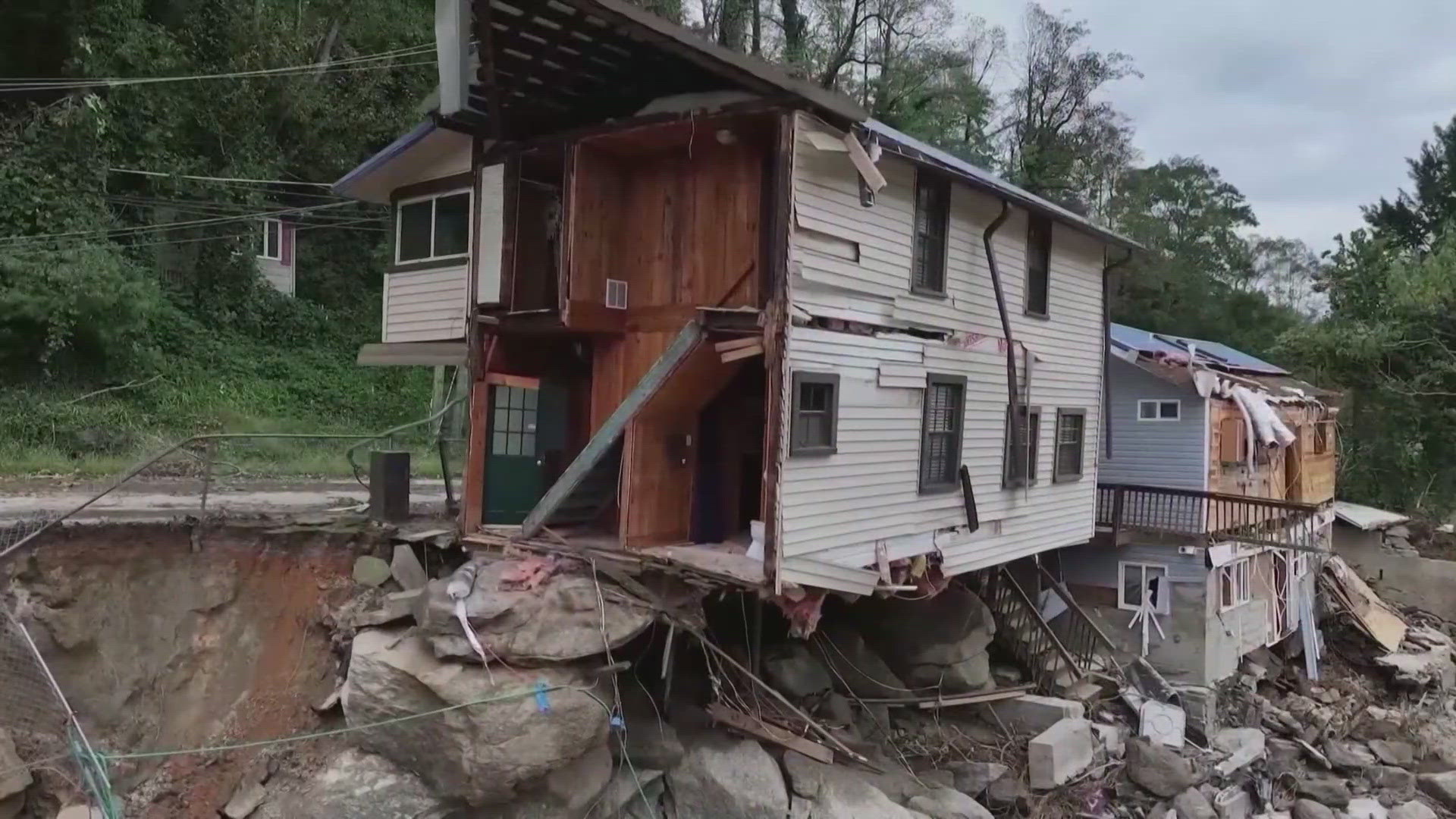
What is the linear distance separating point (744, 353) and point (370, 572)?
581cm

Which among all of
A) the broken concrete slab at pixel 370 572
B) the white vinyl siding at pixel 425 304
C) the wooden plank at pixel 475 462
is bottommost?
the broken concrete slab at pixel 370 572

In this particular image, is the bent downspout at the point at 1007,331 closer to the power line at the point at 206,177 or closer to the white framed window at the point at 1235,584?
the white framed window at the point at 1235,584

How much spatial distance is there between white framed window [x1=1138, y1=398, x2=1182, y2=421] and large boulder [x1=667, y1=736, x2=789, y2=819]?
13910 millimetres

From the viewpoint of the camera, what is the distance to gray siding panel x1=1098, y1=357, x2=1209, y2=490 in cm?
2002

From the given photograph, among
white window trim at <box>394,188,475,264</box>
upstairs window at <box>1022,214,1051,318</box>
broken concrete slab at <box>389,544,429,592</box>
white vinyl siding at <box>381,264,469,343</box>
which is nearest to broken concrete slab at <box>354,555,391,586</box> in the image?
broken concrete slab at <box>389,544,429,592</box>

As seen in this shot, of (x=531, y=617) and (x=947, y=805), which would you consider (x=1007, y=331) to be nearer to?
(x=947, y=805)

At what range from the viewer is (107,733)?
10430 millimetres

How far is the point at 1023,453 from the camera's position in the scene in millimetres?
14789

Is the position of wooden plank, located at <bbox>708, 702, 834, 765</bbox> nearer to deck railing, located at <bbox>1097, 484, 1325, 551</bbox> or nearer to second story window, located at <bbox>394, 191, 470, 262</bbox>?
second story window, located at <bbox>394, 191, 470, 262</bbox>

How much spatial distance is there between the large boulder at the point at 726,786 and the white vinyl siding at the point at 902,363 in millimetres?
2624

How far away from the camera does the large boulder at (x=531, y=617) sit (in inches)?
371

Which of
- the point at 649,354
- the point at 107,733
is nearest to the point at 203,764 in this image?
the point at 107,733

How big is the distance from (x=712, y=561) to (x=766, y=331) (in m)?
2.79

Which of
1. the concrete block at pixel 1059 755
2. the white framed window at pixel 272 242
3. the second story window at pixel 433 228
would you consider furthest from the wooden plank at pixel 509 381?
the white framed window at pixel 272 242
